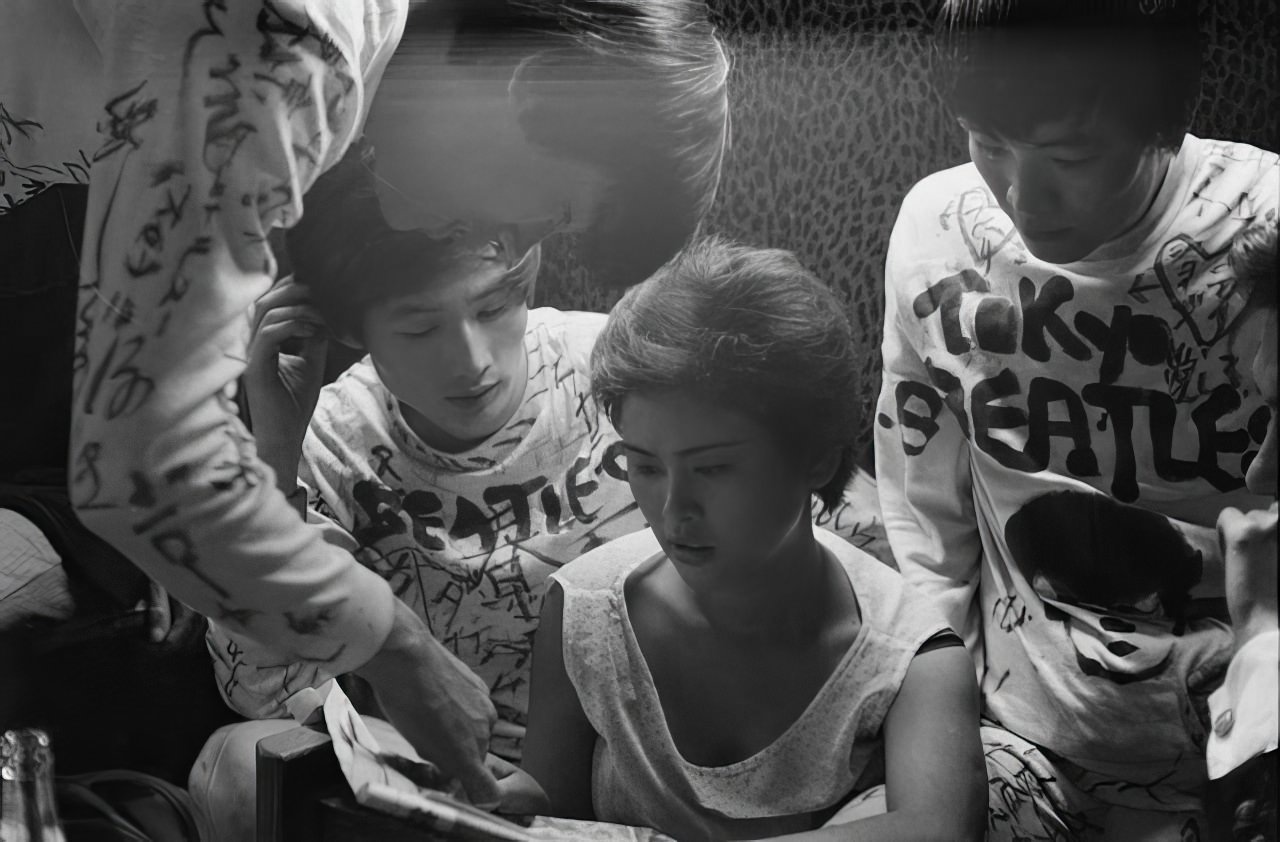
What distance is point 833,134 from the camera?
4.48 feet

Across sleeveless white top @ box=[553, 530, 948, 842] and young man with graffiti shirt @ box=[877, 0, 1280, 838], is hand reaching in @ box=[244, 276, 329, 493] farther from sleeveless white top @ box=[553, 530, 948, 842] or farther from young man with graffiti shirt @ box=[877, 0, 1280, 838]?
young man with graffiti shirt @ box=[877, 0, 1280, 838]

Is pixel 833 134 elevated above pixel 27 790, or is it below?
above

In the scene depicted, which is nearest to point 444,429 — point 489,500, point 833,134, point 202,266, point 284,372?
point 489,500

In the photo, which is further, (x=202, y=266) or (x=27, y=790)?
(x=27, y=790)

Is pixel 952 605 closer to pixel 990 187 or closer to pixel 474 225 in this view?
pixel 990 187

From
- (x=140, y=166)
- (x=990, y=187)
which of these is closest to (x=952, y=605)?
(x=990, y=187)

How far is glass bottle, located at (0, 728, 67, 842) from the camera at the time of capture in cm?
166

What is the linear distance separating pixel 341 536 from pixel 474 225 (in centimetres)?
40

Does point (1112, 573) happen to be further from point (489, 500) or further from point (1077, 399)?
point (489, 500)

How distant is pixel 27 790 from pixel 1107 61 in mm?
1561

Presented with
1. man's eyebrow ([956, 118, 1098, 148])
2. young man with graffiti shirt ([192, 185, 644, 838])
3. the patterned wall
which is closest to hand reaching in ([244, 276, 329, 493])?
young man with graffiti shirt ([192, 185, 644, 838])

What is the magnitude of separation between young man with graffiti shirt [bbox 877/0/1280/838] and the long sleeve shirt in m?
0.65

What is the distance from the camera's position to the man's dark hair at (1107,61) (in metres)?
1.26

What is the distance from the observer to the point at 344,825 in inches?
60.1
